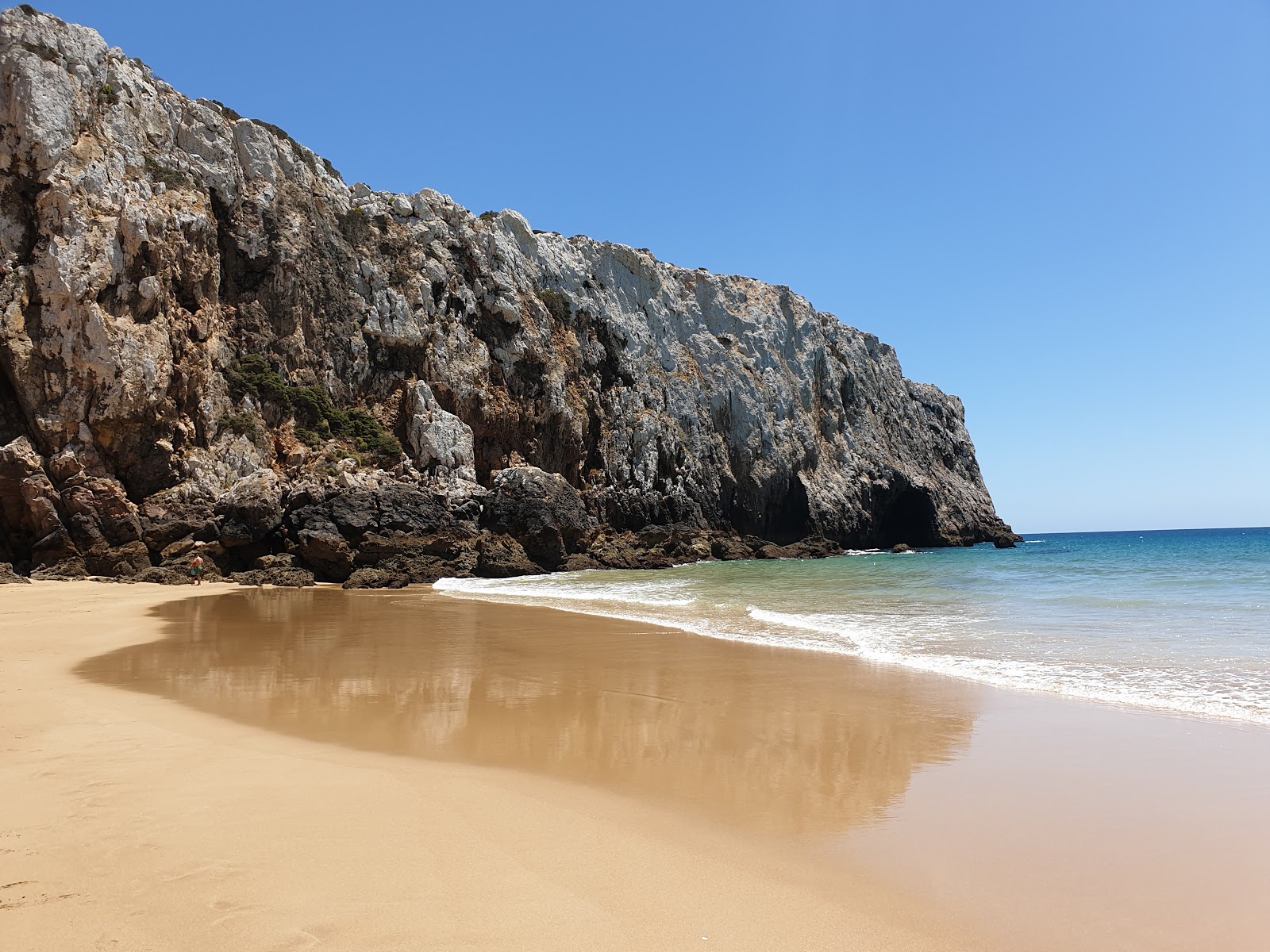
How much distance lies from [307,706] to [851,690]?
5.52 metres

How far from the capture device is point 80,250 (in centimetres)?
2453

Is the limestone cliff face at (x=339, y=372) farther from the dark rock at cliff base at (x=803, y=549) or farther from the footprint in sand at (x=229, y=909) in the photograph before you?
the footprint in sand at (x=229, y=909)

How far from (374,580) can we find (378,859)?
73.4 ft

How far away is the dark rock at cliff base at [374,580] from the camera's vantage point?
24359 mm

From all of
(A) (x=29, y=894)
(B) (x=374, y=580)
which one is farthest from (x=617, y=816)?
(B) (x=374, y=580)

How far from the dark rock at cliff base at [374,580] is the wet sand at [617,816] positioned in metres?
15.9

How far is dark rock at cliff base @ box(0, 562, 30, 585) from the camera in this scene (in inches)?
774

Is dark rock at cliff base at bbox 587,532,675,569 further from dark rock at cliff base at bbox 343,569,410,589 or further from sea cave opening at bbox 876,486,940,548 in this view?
sea cave opening at bbox 876,486,940,548

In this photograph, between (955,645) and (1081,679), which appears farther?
(955,645)

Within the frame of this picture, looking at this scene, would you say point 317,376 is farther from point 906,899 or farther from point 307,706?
point 906,899

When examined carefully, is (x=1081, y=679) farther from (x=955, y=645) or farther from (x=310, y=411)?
(x=310, y=411)

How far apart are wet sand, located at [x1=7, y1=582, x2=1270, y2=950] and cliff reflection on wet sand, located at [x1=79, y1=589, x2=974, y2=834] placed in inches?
1.7

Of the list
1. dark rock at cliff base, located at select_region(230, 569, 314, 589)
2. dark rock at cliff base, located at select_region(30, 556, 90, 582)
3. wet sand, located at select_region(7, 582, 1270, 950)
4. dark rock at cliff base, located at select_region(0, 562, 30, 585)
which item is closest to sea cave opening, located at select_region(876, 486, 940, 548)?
dark rock at cliff base, located at select_region(230, 569, 314, 589)

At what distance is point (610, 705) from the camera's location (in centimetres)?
738
